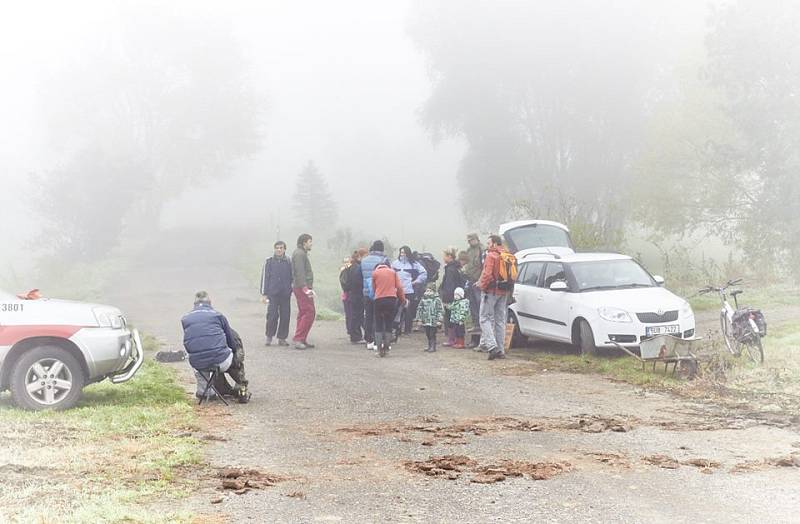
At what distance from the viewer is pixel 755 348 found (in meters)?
12.2

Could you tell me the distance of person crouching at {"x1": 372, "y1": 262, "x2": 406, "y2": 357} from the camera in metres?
14.6

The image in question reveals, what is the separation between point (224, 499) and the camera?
19.7 ft

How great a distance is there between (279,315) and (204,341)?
6.64 m

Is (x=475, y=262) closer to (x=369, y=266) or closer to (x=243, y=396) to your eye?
(x=369, y=266)

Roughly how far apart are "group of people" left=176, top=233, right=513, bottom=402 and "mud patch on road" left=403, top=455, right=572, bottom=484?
699 centimetres

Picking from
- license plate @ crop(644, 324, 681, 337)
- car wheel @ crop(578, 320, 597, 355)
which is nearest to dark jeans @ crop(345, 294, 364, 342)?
car wheel @ crop(578, 320, 597, 355)

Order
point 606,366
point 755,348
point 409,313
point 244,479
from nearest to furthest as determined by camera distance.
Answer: point 244,479, point 755,348, point 606,366, point 409,313

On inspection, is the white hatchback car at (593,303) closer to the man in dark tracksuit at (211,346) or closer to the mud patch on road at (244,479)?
the man in dark tracksuit at (211,346)

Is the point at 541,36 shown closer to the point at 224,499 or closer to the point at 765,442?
the point at 765,442

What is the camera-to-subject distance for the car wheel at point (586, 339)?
1391 cm

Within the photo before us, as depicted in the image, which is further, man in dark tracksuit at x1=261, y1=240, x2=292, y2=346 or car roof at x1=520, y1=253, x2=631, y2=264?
man in dark tracksuit at x1=261, y1=240, x2=292, y2=346

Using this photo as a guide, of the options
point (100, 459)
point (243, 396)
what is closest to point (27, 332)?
point (243, 396)

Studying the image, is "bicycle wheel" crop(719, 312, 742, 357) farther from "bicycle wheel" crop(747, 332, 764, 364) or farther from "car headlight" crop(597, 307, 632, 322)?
"car headlight" crop(597, 307, 632, 322)

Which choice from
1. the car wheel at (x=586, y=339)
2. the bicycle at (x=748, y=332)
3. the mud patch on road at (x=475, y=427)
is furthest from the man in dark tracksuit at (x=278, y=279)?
the bicycle at (x=748, y=332)
